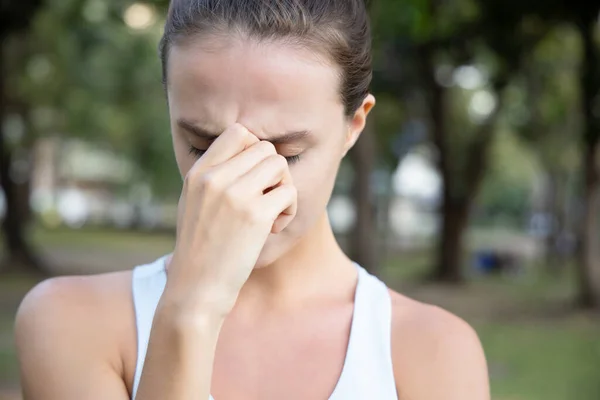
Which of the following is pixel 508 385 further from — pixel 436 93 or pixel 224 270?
pixel 436 93

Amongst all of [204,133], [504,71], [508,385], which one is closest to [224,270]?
[204,133]

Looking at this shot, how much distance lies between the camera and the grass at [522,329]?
7684 mm

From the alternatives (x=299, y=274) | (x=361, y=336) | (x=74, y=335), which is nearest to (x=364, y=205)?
(x=299, y=274)

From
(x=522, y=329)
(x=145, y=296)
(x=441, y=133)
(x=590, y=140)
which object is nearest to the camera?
(x=145, y=296)

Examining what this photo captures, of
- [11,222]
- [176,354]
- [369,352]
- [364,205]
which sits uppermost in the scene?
[176,354]

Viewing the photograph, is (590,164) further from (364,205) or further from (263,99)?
(263,99)

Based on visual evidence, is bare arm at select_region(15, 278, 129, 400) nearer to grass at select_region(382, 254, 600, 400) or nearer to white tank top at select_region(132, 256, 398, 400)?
white tank top at select_region(132, 256, 398, 400)

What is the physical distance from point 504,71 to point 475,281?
17.7ft

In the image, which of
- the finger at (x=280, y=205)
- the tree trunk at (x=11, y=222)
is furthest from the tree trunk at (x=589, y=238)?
the finger at (x=280, y=205)

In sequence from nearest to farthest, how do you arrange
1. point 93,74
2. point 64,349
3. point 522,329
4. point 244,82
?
point 244,82 → point 64,349 → point 522,329 → point 93,74

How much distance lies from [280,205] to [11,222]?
47.6ft

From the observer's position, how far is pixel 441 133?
15.3m

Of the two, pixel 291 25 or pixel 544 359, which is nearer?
pixel 291 25

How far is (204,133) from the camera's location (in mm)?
1353
